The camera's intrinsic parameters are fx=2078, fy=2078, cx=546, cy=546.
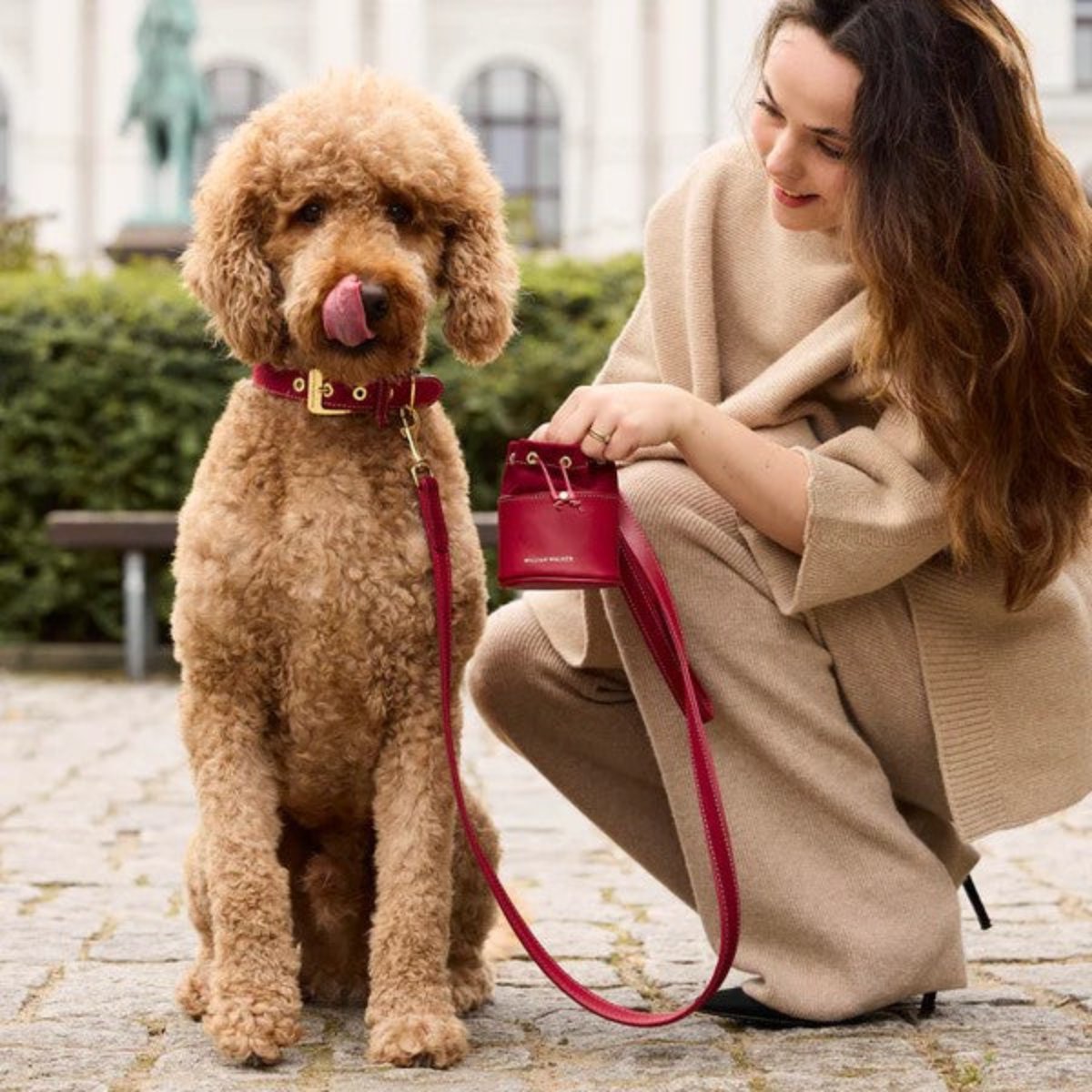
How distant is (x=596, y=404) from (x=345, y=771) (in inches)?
25.6

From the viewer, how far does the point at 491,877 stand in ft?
10.1

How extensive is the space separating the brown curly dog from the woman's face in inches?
16.7

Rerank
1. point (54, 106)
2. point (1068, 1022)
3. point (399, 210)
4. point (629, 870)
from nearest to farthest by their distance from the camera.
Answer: point (399, 210)
point (1068, 1022)
point (629, 870)
point (54, 106)

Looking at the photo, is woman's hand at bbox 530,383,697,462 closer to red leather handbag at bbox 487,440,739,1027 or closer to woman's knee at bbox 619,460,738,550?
red leather handbag at bbox 487,440,739,1027

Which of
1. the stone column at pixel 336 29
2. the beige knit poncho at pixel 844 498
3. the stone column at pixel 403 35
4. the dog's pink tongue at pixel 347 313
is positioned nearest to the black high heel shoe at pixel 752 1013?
the beige knit poncho at pixel 844 498

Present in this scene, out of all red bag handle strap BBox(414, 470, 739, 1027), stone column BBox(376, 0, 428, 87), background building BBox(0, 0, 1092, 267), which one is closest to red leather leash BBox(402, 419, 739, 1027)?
red bag handle strap BBox(414, 470, 739, 1027)

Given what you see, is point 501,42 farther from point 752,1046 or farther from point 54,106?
point 752,1046

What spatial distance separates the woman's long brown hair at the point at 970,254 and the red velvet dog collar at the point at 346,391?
667 millimetres

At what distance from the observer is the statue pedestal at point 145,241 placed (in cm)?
1550

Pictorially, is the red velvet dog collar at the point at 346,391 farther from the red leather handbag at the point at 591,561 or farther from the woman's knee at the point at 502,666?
the woman's knee at the point at 502,666

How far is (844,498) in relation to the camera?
10.0ft

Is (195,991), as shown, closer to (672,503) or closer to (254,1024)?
(254,1024)

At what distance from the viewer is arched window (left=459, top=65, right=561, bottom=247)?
32250 mm

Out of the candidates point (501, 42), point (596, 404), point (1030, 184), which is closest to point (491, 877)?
point (596, 404)
